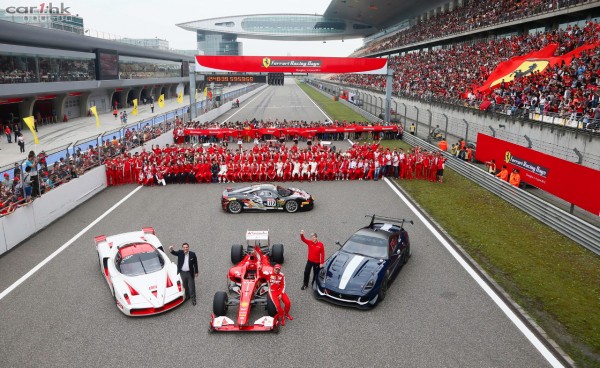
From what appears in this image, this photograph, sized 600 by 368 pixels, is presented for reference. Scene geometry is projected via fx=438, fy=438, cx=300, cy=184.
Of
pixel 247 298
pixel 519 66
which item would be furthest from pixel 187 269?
pixel 519 66

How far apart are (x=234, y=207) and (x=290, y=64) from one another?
20.9 metres

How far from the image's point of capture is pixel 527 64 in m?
28.4

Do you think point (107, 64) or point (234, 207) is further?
point (107, 64)

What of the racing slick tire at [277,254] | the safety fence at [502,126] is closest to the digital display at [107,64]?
the safety fence at [502,126]

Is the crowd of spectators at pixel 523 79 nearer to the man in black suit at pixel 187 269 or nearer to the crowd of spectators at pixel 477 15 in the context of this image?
the crowd of spectators at pixel 477 15

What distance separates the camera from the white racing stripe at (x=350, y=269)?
888 centimetres

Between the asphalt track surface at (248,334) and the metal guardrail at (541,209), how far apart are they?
12.4ft

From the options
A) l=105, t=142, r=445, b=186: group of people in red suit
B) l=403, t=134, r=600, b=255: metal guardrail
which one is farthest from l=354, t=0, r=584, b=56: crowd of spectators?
l=105, t=142, r=445, b=186: group of people in red suit

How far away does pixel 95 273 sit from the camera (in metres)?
10.4

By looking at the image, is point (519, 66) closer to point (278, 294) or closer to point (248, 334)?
point (278, 294)

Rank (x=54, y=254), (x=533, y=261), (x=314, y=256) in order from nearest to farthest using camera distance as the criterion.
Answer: (x=314, y=256) → (x=533, y=261) → (x=54, y=254)

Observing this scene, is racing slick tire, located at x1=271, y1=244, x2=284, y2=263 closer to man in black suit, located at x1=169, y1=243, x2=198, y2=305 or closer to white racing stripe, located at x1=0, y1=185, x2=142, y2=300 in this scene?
man in black suit, located at x1=169, y1=243, x2=198, y2=305

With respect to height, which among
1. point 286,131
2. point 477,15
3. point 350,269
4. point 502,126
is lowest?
point 350,269

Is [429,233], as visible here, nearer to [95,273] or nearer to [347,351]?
Result: [347,351]
